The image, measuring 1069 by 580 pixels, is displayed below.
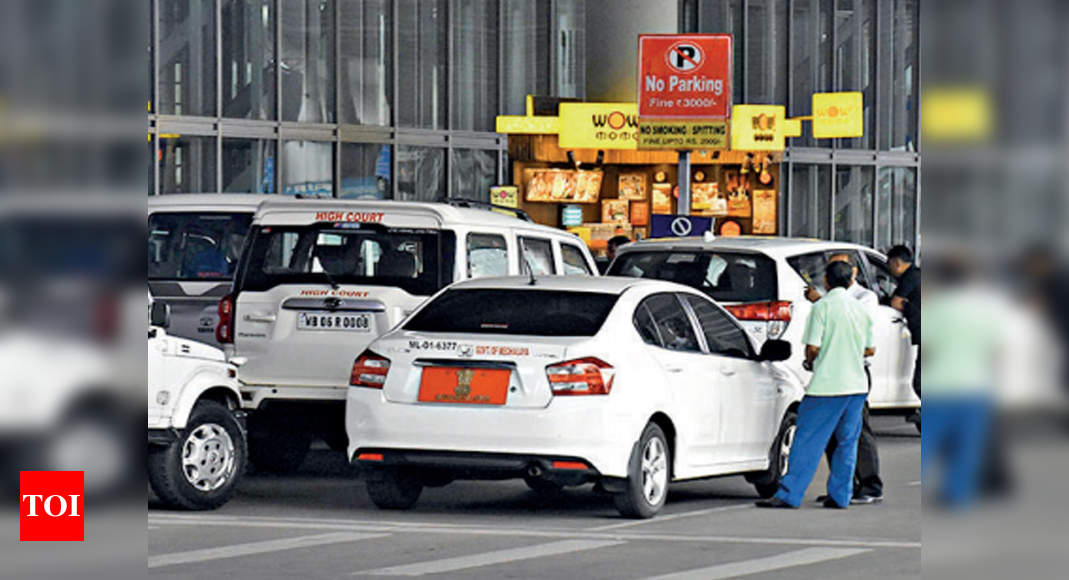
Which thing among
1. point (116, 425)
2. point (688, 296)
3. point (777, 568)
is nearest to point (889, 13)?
point (688, 296)

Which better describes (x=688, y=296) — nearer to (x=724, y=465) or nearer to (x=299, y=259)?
(x=724, y=465)

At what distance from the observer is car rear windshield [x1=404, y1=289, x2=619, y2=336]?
11.3 metres

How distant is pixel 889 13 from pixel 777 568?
3645 cm

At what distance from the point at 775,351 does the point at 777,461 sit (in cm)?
100

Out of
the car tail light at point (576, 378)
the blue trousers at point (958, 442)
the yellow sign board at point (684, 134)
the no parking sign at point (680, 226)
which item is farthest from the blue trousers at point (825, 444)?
the yellow sign board at point (684, 134)

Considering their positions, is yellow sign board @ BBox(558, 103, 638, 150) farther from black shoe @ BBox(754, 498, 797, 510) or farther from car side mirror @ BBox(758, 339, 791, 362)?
black shoe @ BBox(754, 498, 797, 510)

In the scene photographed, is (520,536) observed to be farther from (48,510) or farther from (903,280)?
(48,510)

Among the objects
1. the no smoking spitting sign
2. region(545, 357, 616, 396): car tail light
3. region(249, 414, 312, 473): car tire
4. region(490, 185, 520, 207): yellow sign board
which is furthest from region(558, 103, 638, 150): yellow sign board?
region(545, 357, 616, 396): car tail light

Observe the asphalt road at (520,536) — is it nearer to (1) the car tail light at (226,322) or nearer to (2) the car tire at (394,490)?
(2) the car tire at (394,490)

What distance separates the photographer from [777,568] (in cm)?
911

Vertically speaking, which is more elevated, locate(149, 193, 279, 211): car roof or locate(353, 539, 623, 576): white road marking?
locate(149, 193, 279, 211): car roof

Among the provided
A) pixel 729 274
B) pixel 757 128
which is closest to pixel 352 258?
pixel 729 274

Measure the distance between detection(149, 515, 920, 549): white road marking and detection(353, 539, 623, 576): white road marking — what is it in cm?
30

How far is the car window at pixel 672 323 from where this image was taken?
39.0 feet
